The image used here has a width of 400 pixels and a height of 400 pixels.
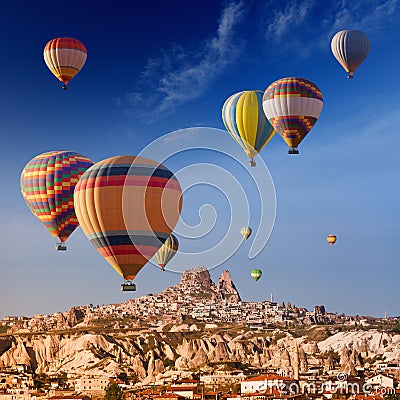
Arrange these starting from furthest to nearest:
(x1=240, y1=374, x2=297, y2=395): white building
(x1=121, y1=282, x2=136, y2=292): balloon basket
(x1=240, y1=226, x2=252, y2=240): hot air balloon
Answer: (x1=240, y1=374, x2=297, y2=395): white building
(x1=240, y1=226, x2=252, y2=240): hot air balloon
(x1=121, y1=282, x2=136, y2=292): balloon basket

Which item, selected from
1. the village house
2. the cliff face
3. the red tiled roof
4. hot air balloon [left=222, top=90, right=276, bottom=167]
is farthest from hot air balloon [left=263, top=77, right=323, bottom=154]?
the cliff face

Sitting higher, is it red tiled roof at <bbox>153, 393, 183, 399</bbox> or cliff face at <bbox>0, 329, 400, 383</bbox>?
cliff face at <bbox>0, 329, 400, 383</bbox>

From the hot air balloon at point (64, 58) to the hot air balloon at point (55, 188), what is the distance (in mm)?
3624

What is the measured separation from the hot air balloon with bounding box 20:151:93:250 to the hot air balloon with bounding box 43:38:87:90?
362 cm

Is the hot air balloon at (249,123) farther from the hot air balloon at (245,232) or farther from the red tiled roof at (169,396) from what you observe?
the red tiled roof at (169,396)

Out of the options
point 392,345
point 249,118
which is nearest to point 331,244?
point 249,118

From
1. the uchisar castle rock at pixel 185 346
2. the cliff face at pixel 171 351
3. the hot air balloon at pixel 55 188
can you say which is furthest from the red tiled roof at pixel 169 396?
the hot air balloon at pixel 55 188

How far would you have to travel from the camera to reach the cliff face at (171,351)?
368 ft

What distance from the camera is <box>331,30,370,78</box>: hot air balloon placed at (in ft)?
132

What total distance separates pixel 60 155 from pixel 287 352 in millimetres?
79018

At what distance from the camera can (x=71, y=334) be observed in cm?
13075

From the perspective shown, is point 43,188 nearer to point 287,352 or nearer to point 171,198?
point 171,198

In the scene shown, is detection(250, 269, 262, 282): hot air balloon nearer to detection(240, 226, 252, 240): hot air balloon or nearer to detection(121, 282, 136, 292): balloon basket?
detection(240, 226, 252, 240): hot air balloon

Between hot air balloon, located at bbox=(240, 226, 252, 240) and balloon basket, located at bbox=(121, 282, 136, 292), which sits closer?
balloon basket, located at bbox=(121, 282, 136, 292)
